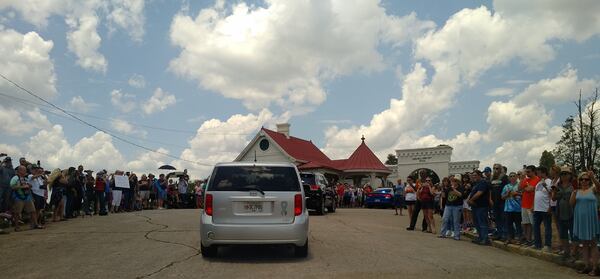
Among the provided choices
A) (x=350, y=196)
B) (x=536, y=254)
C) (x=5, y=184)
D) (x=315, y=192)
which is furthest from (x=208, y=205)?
(x=350, y=196)

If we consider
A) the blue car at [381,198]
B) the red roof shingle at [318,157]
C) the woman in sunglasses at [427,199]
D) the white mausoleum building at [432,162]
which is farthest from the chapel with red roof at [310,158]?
the woman in sunglasses at [427,199]

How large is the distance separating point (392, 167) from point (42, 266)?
4644cm

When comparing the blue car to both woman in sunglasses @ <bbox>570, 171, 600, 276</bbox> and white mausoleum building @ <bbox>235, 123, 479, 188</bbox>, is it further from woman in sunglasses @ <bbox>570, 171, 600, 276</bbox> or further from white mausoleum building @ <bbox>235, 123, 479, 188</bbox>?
woman in sunglasses @ <bbox>570, 171, 600, 276</bbox>

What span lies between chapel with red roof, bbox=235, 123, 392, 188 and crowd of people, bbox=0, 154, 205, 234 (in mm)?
17347

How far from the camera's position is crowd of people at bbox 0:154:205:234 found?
1314cm

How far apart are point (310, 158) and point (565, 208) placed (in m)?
38.6

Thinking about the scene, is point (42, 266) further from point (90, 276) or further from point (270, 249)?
point (270, 249)

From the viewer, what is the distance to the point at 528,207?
36.3 ft

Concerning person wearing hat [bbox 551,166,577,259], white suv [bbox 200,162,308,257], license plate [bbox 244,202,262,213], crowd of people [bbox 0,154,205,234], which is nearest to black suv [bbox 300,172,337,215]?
crowd of people [bbox 0,154,205,234]

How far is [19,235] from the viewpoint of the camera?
39.3 ft

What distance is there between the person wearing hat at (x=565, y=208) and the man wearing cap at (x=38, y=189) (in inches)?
499

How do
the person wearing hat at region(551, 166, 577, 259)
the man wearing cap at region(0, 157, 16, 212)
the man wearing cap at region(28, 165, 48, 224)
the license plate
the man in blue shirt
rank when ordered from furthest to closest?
the man wearing cap at region(28, 165, 48, 224) < the man wearing cap at region(0, 157, 16, 212) < the man in blue shirt < the person wearing hat at region(551, 166, 577, 259) < the license plate

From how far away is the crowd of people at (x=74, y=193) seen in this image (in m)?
13.1

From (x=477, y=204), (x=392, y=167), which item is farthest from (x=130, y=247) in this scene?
(x=392, y=167)
